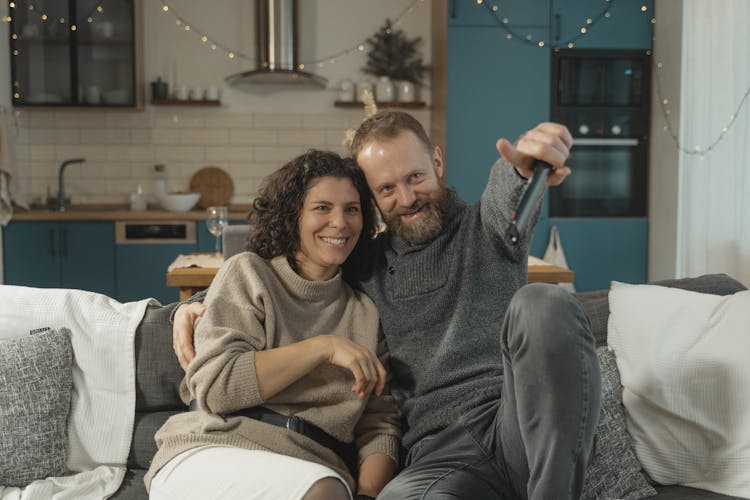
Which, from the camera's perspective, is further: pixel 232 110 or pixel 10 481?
pixel 232 110

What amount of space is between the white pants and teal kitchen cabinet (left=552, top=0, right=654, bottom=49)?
4.04 metres

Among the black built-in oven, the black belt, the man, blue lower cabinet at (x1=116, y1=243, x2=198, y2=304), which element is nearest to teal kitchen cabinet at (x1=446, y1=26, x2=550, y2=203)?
the black built-in oven

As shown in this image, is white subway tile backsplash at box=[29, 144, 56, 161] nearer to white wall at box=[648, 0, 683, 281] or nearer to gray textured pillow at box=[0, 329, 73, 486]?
gray textured pillow at box=[0, 329, 73, 486]

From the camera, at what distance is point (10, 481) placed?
1.85 metres

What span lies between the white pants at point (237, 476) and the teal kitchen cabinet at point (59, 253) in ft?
11.6

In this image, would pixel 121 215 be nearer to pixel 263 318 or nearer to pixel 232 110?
pixel 232 110

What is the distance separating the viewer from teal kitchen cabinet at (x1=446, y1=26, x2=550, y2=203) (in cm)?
498

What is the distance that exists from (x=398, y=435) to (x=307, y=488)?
0.43 meters

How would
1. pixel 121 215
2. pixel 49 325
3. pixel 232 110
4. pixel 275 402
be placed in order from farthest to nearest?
1. pixel 232 110
2. pixel 121 215
3. pixel 49 325
4. pixel 275 402

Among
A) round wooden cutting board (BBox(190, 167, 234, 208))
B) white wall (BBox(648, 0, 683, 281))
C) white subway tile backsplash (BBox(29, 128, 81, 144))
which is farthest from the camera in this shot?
round wooden cutting board (BBox(190, 167, 234, 208))

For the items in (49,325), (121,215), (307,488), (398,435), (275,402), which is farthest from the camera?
(121,215)

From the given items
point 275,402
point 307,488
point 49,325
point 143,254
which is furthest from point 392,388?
point 143,254

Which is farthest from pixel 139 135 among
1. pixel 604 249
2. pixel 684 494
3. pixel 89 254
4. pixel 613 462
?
pixel 684 494

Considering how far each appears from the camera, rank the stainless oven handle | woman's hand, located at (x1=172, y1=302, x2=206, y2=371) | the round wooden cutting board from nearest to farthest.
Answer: woman's hand, located at (x1=172, y1=302, x2=206, y2=371)
the stainless oven handle
the round wooden cutting board
